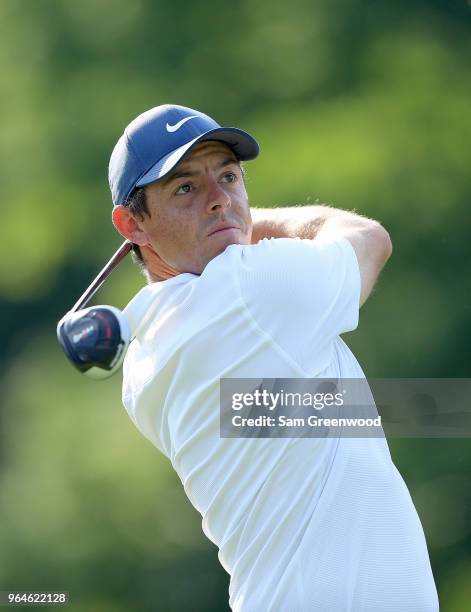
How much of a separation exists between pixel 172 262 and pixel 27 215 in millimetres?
6985

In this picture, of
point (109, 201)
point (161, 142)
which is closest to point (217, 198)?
point (161, 142)

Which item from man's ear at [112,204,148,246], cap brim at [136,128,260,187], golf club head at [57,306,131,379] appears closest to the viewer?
golf club head at [57,306,131,379]

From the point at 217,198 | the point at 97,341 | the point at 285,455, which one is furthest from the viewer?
the point at 217,198

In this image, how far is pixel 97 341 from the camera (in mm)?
2877

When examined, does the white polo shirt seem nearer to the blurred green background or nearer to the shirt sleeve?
the shirt sleeve

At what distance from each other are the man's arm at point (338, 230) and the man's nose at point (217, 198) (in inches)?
10.1

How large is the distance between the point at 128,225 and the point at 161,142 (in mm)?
258

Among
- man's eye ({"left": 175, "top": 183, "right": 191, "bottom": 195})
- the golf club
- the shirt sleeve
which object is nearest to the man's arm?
the shirt sleeve

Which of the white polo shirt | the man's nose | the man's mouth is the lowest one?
the white polo shirt

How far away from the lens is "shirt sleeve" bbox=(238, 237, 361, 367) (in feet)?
10.1

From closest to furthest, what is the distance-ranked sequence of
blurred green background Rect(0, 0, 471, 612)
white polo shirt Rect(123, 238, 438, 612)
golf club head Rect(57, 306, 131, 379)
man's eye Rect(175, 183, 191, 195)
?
golf club head Rect(57, 306, 131, 379) < white polo shirt Rect(123, 238, 438, 612) < man's eye Rect(175, 183, 191, 195) < blurred green background Rect(0, 0, 471, 612)

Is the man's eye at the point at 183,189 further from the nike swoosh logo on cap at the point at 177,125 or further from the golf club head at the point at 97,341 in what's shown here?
the golf club head at the point at 97,341

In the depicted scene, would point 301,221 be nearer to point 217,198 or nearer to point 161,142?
point 217,198

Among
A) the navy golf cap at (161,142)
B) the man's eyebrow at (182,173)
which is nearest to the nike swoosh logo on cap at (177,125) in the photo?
the navy golf cap at (161,142)
